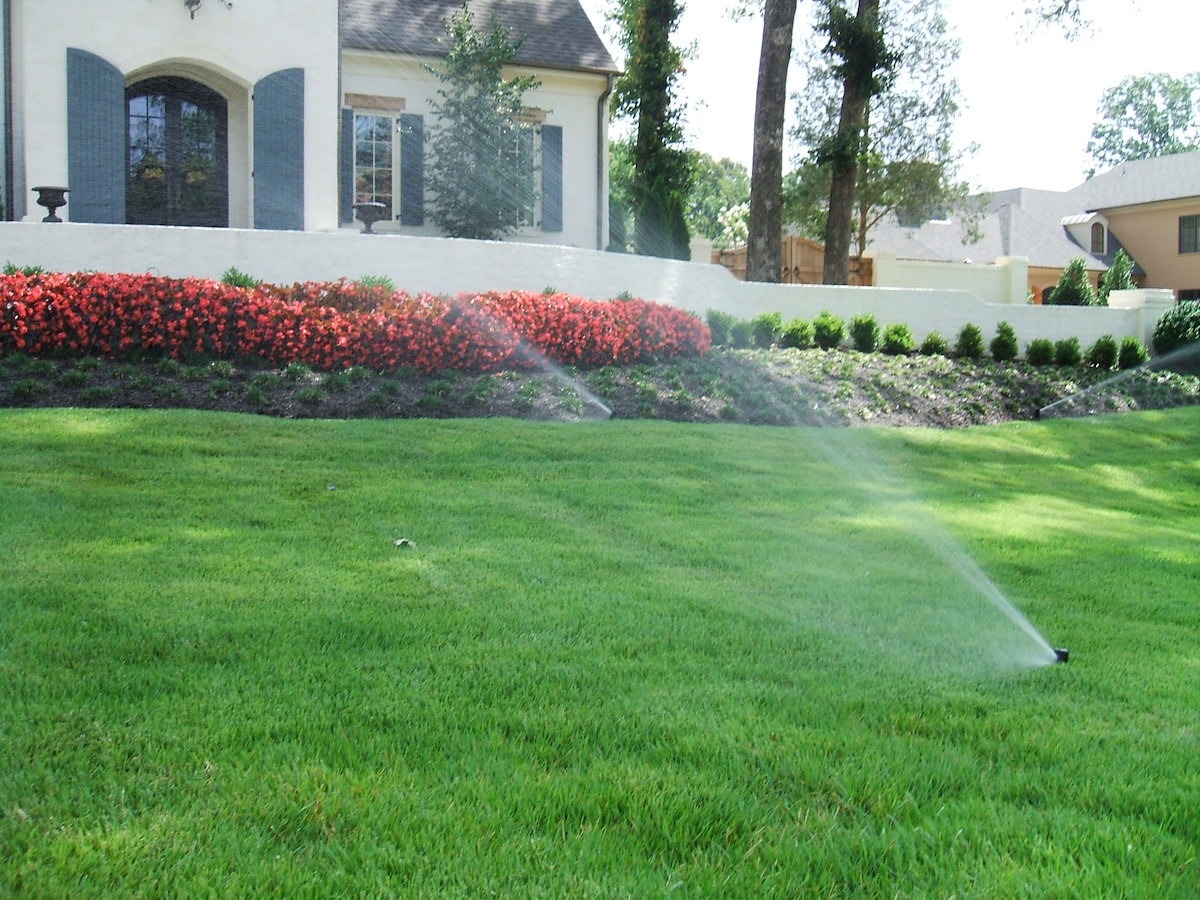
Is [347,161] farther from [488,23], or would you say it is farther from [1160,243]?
[1160,243]

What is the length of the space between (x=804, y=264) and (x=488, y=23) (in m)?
9.17

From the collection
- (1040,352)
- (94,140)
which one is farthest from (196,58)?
(1040,352)

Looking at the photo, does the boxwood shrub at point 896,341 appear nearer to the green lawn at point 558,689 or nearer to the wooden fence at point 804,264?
the wooden fence at point 804,264

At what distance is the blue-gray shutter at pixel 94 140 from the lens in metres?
13.5

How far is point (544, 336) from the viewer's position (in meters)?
11.9

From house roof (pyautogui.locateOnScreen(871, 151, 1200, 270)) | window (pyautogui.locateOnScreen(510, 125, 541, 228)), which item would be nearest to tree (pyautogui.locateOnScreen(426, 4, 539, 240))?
window (pyautogui.locateOnScreen(510, 125, 541, 228))

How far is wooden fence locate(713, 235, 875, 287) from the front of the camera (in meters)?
24.7

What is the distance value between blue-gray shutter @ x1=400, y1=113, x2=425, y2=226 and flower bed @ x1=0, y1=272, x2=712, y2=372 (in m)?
6.42

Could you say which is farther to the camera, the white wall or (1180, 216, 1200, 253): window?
(1180, 216, 1200, 253): window

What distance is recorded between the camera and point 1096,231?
41750 mm

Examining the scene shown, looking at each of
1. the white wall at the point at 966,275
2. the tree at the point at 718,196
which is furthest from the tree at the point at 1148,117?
the white wall at the point at 966,275

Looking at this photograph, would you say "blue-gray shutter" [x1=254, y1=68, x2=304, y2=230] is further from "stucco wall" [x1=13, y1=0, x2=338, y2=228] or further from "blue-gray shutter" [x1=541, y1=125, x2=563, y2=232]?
"blue-gray shutter" [x1=541, y1=125, x2=563, y2=232]

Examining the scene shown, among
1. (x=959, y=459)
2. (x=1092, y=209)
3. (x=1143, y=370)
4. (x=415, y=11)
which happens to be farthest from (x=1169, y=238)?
(x=959, y=459)

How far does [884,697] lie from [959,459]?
23.1 ft
